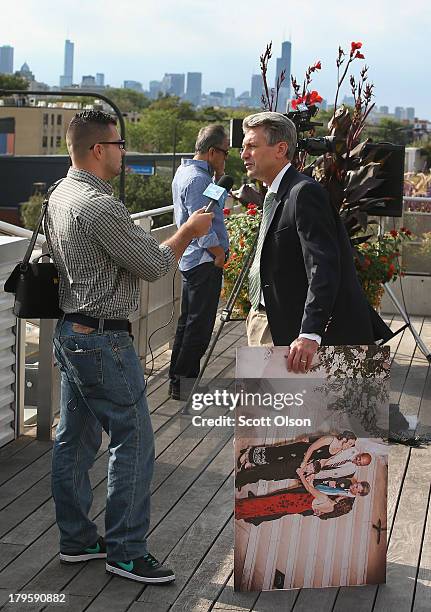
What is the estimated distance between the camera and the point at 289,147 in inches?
158

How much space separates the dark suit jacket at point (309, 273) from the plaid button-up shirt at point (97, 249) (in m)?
0.43

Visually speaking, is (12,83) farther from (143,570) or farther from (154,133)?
(143,570)

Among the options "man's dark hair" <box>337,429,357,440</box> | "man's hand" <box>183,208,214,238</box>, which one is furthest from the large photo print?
"man's hand" <box>183,208,214,238</box>

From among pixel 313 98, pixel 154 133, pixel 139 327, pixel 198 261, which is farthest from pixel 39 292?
pixel 154 133

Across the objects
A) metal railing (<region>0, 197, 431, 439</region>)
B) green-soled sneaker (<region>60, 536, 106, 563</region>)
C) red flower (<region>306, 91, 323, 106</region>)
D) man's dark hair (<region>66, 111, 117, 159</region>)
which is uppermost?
red flower (<region>306, 91, 323, 106</region>)

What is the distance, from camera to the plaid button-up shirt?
3625mm

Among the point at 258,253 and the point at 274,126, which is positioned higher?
the point at 274,126

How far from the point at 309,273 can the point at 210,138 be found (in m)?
2.96

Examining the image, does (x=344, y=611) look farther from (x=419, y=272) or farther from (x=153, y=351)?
(x=419, y=272)

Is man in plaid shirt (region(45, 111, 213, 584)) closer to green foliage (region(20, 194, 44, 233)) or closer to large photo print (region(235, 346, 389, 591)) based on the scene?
large photo print (region(235, 346, 389, 591))

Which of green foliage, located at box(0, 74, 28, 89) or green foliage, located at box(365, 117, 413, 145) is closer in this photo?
green foliage, located at box(365, 117, 413, 145)

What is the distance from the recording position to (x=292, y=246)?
12.9 feet

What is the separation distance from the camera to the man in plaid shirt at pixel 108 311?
366 centimetres

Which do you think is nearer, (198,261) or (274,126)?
(274,126)
